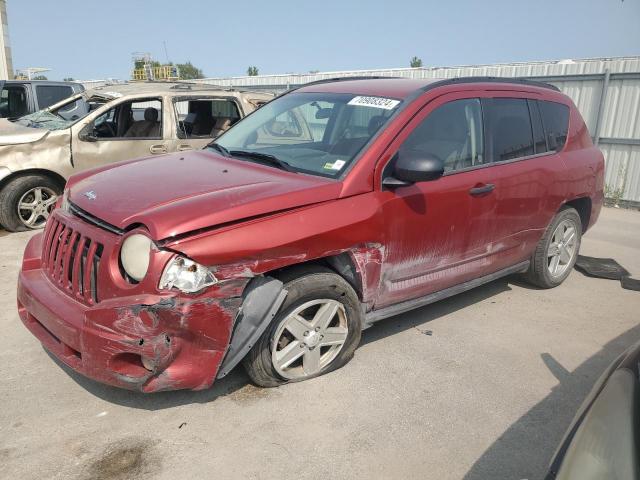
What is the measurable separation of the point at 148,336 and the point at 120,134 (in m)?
5.07

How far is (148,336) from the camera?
260cm

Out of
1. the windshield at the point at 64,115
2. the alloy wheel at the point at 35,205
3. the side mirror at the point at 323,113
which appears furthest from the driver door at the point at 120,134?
the side mirror at the point at 323,113

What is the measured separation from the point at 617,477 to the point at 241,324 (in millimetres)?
1867

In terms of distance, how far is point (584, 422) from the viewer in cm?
180

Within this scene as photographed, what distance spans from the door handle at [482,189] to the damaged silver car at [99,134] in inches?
154

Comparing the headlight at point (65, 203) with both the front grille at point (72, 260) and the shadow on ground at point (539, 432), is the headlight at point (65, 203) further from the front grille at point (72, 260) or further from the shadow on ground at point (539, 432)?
the shadow on ground at point (539, 432)

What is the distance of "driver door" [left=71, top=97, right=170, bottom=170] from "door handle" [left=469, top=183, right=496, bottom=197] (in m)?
4.30

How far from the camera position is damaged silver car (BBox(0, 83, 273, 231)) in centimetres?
636

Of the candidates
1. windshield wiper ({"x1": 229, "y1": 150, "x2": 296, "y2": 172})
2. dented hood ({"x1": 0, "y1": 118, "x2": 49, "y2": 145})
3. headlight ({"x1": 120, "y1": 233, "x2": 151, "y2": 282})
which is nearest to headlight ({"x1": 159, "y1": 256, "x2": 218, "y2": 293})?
headlight ({"x1": 120, "y1": 233, "x2": 151, "y2": 282})

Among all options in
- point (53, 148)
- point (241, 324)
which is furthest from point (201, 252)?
point (53, 148)

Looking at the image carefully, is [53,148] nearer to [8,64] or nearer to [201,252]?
[201,252]

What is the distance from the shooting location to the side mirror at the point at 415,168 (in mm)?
3238

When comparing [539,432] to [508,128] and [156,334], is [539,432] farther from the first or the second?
[508,128]

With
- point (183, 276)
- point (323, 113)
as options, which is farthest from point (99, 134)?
point (183, 276)
